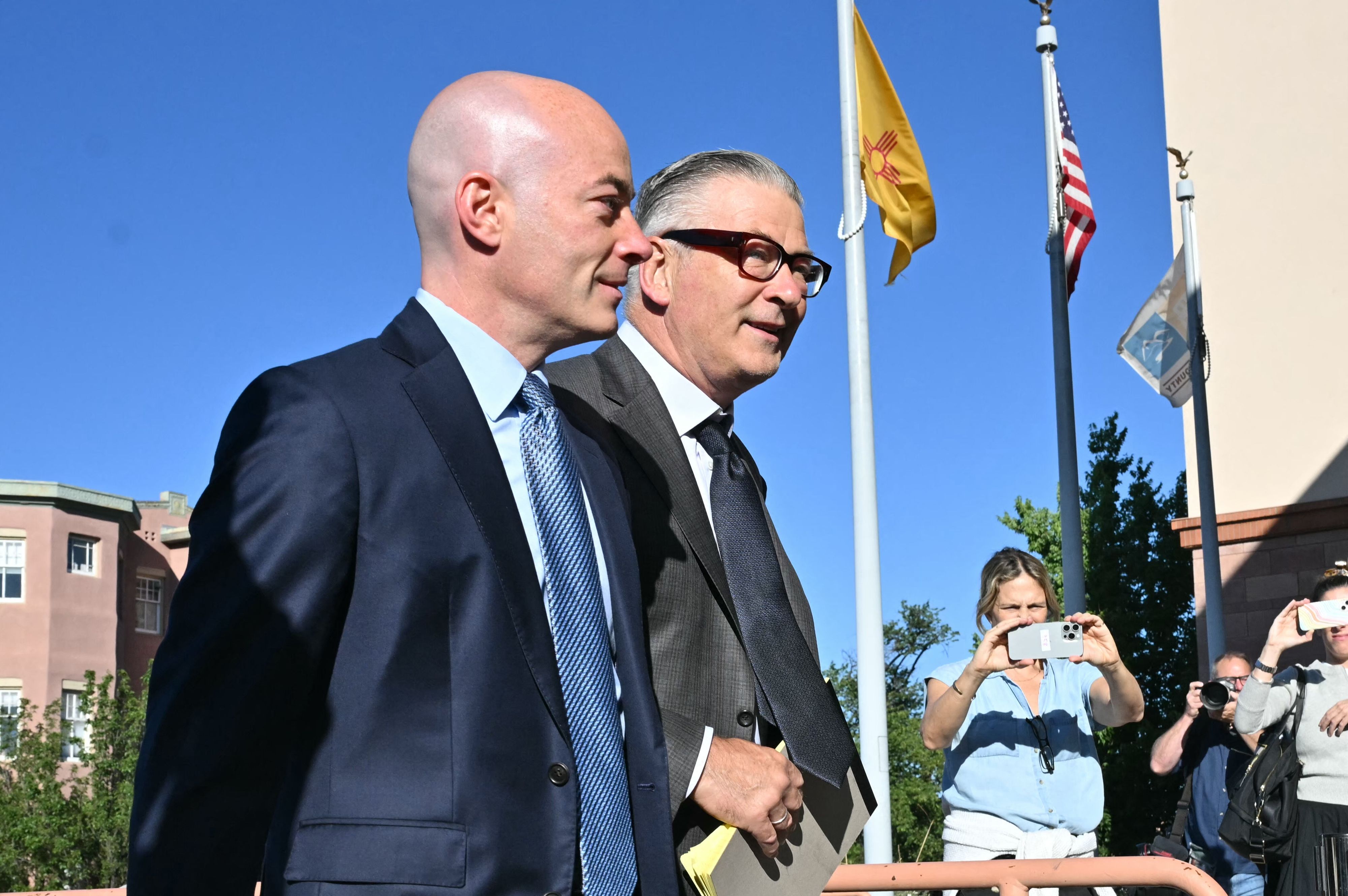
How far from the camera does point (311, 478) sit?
1.85 metres

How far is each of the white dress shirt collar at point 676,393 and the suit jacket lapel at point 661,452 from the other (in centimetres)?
3

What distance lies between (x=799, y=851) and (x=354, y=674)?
3.08ft

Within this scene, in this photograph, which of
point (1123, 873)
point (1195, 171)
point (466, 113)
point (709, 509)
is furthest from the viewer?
point (1195, 171)

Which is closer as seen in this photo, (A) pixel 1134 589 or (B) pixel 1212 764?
(B) pixel 1212 764

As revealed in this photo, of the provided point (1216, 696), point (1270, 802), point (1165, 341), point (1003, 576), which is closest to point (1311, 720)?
point (1270, 802)

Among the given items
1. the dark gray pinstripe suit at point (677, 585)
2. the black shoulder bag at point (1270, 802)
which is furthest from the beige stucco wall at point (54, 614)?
the dark gray pinstripe suit at point (677, 585)

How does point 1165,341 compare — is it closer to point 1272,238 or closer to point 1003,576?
point 1272,238

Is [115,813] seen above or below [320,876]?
below

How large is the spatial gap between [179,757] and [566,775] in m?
0.49

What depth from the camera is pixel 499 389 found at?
86.2 inches

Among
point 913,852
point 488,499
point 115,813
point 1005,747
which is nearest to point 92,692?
point 115,813

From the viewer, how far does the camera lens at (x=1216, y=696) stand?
7285mm

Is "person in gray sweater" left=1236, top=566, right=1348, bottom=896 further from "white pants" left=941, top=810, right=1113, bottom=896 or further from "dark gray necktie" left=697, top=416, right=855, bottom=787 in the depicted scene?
"dark gray necktie" left=697, top=416, right=855, bottom=787

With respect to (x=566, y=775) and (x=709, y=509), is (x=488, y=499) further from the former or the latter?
(x=709, y=509)
